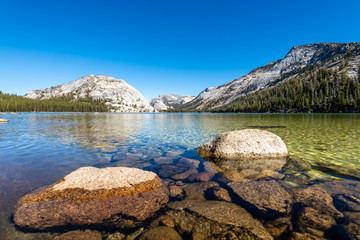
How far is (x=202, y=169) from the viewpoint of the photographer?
9.99 metres

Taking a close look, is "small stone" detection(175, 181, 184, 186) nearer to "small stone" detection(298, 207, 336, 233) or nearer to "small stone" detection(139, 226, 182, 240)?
"small stone" detection(139, 226, 182, 240)

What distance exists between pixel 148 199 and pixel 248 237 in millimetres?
3505

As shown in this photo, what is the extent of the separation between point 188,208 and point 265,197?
2979mm

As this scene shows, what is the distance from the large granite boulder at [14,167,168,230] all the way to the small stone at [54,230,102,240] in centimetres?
34

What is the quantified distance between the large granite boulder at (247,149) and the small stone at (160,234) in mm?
7505

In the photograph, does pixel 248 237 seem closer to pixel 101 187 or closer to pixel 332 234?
pixel 332 234

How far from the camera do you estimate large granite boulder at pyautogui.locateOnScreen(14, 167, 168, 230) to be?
16.5 feet

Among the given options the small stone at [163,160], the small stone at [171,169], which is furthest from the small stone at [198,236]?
the small stone at [163,160]

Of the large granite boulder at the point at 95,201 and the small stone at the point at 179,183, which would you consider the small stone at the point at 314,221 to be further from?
the small stone at the point at 179,183

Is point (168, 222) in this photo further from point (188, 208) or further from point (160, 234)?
point (188, 208)

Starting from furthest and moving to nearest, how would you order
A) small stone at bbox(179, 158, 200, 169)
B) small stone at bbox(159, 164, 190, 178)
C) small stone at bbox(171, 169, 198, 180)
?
small stone at bbox(179, 158, 200, 169), small stone at bbox(159, 164, 190, 178), small stone at bbox(171, 169, 198, 180)

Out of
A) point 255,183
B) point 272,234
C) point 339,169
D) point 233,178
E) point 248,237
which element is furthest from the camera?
point 339,169

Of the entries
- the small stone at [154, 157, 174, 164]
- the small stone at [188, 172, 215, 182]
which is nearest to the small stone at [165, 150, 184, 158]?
the small stone at [154, 157, 174, 164]

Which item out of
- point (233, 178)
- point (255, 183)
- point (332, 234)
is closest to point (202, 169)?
point (233, 178)
